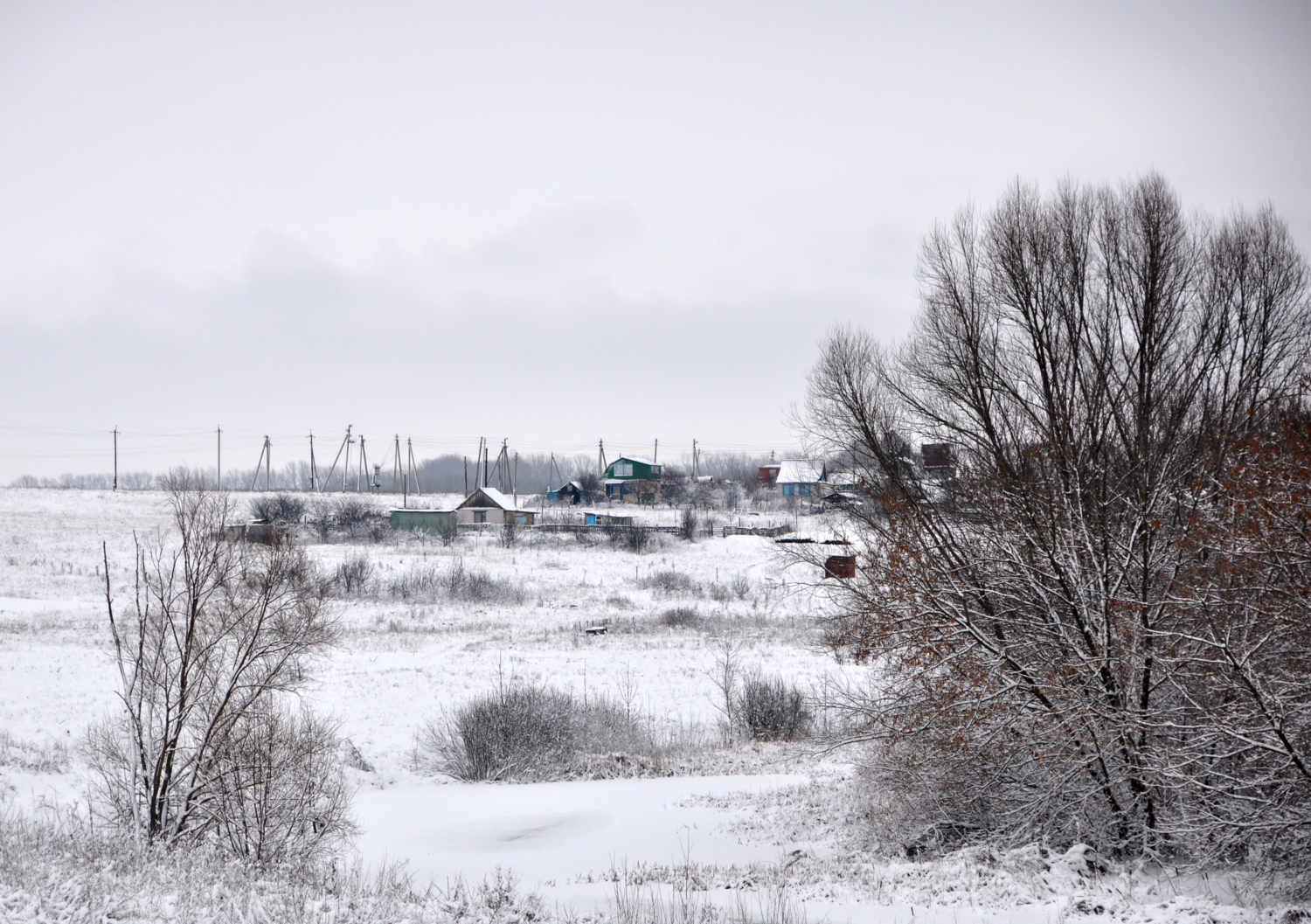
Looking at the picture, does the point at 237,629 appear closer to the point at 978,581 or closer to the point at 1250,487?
the point at 978,581

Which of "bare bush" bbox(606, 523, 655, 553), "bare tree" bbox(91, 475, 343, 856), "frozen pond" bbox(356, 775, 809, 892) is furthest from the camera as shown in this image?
"bare bush" bbox(606, 523, 655, 553)

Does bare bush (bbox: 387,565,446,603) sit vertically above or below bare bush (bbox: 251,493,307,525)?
below

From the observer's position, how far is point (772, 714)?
2034 cm

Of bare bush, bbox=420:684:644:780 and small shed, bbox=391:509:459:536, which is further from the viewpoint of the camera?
small shed, bbox=391:509:459:536

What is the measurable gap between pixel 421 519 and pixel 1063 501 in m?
48.2

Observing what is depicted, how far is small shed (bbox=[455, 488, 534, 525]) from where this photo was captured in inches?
2269

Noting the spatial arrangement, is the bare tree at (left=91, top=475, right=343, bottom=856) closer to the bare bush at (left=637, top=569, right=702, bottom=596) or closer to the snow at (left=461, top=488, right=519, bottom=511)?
the bare bush at (left=637, top=569, right=702, bottom=596)

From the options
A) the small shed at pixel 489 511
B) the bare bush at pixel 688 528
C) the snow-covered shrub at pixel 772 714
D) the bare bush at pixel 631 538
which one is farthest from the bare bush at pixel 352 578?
the snow-covered shrub at pixel 772 714

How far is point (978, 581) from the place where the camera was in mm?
10422

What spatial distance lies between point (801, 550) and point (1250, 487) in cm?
614

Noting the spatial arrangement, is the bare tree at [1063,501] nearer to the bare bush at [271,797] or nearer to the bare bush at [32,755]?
the bare bush at [271,797]

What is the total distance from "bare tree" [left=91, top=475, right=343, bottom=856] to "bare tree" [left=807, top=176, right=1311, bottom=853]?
7.53 m

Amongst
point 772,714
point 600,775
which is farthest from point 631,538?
point 600,775

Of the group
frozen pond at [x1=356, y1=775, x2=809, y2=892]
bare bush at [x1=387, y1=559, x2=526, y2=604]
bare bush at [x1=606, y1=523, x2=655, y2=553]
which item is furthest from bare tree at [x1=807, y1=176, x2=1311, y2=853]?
bare bush at [x1=606, y1=523, x2=655, y2=553]
